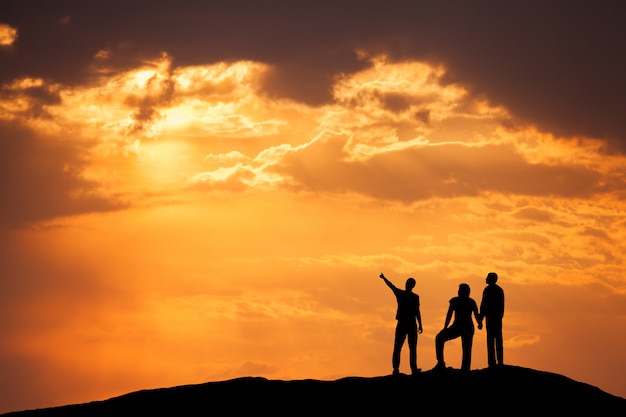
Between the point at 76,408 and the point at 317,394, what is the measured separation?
913cm

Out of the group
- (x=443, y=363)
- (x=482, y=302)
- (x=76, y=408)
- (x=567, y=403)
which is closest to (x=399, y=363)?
(x=443, y=363)

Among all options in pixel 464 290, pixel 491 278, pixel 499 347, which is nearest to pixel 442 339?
pixel 464 290

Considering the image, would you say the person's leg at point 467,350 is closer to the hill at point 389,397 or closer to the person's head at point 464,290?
the hill at point 389,397

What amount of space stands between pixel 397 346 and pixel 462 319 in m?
2.41

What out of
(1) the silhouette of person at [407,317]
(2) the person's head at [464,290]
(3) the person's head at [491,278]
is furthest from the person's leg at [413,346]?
(3) the person's head at [491,278]

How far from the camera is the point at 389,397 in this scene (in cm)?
3047

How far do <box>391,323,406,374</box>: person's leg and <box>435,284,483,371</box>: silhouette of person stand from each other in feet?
3.82

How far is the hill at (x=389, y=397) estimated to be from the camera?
29.8 metres

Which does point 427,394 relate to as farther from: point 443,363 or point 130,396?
point 130,396

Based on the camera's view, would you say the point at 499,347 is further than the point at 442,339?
Yes

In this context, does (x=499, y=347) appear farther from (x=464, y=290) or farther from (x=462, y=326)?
(x=464, y=290)

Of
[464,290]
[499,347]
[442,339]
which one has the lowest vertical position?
[499,347]

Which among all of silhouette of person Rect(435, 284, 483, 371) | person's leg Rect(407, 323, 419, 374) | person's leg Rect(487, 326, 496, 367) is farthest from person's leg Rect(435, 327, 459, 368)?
person's leg Rect(487, 326, 496, 367)

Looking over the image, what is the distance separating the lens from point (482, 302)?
31484 mm
